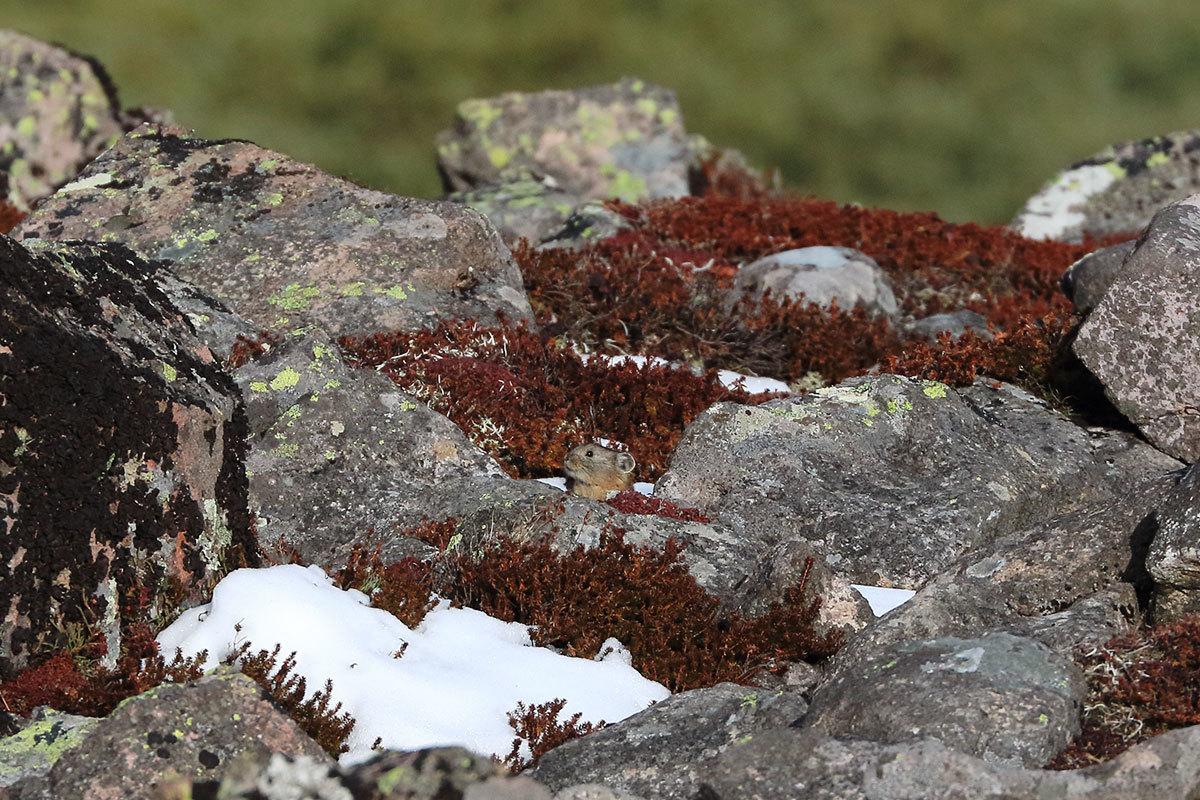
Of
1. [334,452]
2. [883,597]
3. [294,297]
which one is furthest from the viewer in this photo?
[294,297]

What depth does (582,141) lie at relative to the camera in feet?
64.7

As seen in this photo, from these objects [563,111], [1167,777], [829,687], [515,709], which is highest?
[1167,777]

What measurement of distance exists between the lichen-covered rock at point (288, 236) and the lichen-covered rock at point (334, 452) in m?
1.80

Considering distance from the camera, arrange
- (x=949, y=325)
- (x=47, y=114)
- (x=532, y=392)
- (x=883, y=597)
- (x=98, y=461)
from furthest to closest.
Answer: (x=47, y=114) → (x=949, y=325) → (x=532, y=392) → (x=883, y=597) → (x=98, y=461)

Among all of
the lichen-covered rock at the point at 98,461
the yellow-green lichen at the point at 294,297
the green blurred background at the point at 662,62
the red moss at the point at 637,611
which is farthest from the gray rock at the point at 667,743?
the green blurred background at the point at 662,62

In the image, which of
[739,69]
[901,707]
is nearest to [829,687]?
[901,707]

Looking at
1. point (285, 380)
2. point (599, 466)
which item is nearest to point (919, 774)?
point (599, 466)

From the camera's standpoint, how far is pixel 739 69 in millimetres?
15266

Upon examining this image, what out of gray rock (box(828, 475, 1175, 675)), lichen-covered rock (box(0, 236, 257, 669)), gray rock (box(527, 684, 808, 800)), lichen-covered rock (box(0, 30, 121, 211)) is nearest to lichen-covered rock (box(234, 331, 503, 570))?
lichen-covered rock (box(0, 236, 257, 669))

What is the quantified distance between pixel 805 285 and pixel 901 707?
8.11m

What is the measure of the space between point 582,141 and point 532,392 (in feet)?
35.6

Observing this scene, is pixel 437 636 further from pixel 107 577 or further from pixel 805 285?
pixel 805 285

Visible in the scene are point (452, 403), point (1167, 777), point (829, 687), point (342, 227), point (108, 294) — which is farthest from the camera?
point (342, 227)

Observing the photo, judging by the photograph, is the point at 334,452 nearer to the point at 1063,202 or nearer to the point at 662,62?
the point at 662,62
